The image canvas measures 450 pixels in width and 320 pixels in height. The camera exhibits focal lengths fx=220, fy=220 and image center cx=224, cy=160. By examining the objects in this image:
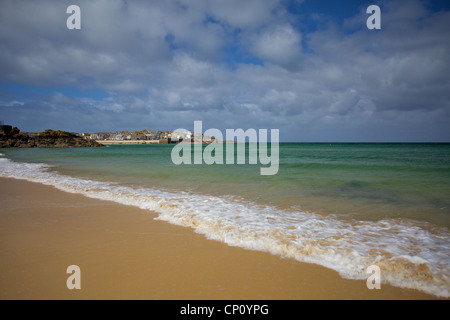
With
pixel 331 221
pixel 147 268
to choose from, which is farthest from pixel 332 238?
pixel 147 268

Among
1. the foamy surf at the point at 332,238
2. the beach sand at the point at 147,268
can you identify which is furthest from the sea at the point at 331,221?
the beach sand at the point at 147,268

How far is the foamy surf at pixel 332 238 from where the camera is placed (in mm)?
3189

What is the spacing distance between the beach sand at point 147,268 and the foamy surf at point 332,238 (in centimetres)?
29

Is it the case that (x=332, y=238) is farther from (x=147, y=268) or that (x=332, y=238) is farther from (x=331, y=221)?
(x=147, y=268)

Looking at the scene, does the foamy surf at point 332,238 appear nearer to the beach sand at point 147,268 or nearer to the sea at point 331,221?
the sea at point 331,221

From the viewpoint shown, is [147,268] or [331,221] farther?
[331,221]

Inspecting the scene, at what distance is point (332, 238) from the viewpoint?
14.0 ft

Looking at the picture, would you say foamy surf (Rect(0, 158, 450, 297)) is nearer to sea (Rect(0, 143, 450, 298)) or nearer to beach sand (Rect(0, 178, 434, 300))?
sea (Rect(0, 143, 450, 298))

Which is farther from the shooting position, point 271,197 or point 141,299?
point 271,197

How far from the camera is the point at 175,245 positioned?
13.1ft

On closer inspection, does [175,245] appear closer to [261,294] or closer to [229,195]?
[261,294]

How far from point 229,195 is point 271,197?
1.52 m

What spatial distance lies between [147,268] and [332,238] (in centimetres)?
339
